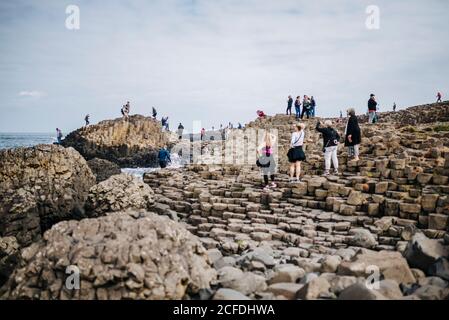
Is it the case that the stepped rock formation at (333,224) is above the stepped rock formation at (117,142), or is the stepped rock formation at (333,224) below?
below

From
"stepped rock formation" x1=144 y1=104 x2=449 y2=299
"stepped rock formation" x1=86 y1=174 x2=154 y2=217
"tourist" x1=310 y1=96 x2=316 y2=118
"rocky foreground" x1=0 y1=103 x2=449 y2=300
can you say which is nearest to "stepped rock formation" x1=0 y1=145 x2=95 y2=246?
"rocky foreground" x1=0 y1=103 x2=449 y2=300

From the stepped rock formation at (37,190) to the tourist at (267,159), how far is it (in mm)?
6045

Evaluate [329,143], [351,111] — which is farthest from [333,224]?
[351,111]

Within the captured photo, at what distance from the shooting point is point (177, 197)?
12.5 meters

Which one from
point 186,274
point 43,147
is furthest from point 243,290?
point 43,147

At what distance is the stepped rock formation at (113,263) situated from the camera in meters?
5.22

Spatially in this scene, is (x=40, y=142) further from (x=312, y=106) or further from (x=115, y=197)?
(x=115, y=197)

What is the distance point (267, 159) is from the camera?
1154 cm

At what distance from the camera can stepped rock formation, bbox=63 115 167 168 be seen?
40.1 meters

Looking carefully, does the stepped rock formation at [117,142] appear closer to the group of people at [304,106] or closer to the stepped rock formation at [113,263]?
the group of people at [304,106]

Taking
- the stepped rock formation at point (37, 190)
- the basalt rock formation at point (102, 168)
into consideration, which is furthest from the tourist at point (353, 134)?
the basalt rock formation at point (102, 168)
